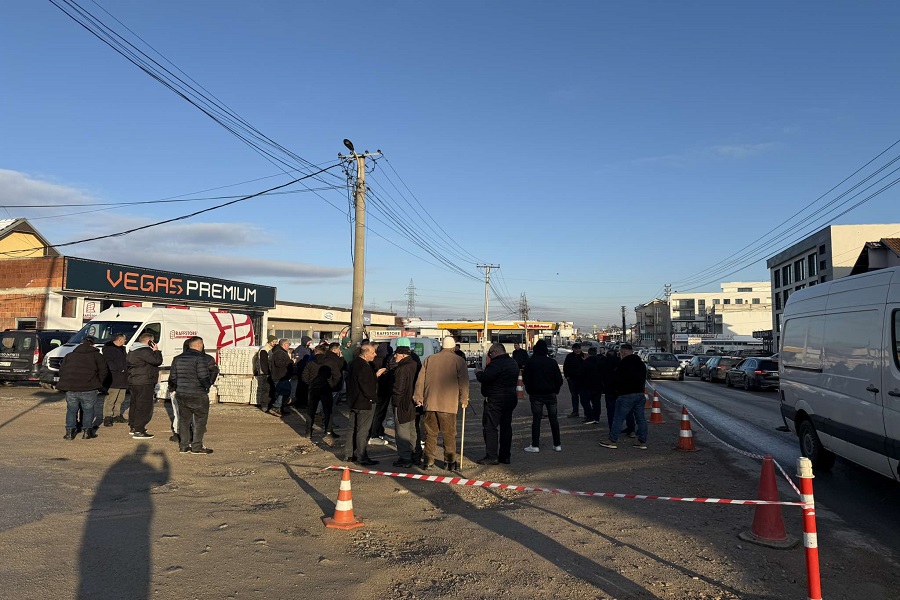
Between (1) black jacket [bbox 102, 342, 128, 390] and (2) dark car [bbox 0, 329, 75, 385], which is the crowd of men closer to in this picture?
(1) black jacket [bbox 102, 342, 128, 390]

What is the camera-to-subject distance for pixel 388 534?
5.72 m

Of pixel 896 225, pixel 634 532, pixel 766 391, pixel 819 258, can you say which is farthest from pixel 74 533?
pixel 896 225

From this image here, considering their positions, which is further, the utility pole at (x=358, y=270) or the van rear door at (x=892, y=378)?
the utility pole at (x=358, y=270)

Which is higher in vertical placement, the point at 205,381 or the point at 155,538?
the point at 205,381

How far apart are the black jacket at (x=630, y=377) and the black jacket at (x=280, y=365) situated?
7.69 meters

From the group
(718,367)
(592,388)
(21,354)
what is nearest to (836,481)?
(592,388)

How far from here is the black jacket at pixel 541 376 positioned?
9695 millimetres

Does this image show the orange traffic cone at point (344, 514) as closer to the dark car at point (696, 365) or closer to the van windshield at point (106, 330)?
the van windshield at point (106, 330)

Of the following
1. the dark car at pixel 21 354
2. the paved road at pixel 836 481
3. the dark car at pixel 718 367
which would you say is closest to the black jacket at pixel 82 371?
the paved road at pixel 836 481

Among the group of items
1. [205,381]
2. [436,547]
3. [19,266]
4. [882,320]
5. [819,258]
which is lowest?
[436,547]

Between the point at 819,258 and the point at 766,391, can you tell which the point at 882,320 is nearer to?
the point at 766,391

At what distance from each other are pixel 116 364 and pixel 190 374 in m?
3.63

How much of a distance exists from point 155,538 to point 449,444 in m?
4.08

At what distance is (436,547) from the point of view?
537cm
